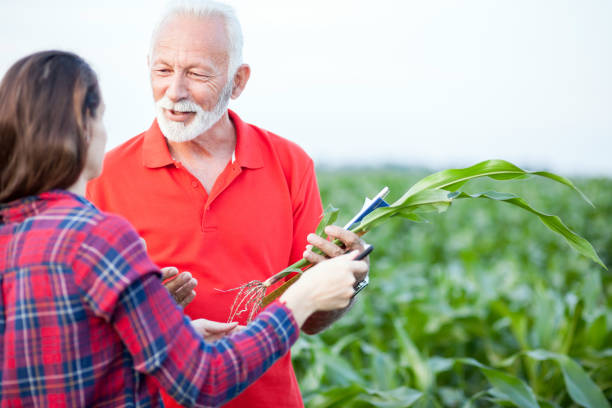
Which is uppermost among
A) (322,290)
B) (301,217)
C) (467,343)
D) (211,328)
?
(322,290)

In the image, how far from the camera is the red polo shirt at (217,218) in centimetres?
201

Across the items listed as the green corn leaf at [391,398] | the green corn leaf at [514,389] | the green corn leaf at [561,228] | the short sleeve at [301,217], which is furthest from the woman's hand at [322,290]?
the green corn leaf at [514,389]

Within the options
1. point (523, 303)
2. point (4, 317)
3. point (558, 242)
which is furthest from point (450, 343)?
point (558, 242)

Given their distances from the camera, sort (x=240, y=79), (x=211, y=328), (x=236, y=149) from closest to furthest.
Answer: (x=211, y=328)
(x=236, y=149)
(x=240, y=79)

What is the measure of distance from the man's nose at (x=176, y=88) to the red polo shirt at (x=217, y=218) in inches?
6.7

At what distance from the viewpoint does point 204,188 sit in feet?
6.86

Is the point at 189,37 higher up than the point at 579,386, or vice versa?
the point at 189,37

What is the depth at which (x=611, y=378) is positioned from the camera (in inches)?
142

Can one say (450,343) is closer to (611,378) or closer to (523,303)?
(523,303)

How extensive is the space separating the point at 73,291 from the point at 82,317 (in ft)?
0.19

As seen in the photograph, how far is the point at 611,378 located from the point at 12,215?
3.42 meters

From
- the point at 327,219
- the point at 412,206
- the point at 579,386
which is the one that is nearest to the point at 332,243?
the point at 327,219

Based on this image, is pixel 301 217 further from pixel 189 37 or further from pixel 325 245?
pixel 189 37

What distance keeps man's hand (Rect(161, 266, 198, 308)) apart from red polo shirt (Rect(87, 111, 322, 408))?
0.19 meters
